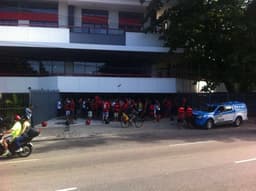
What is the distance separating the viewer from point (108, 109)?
2978 centimetres

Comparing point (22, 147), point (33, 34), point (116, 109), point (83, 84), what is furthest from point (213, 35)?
point (22, 147)

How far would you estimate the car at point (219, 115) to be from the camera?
1110 inches

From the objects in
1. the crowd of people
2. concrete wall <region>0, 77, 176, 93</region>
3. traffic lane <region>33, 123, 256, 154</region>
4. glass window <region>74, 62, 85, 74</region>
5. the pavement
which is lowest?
traffic lane <region>33, 123, 256, 154</region>

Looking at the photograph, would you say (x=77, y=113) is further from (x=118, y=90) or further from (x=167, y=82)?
(x=167, y=82)

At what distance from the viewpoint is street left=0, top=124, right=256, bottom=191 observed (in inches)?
427

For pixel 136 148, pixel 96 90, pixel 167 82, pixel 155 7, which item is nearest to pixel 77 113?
pixel 96 90

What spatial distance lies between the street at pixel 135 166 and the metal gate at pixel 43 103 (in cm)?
703

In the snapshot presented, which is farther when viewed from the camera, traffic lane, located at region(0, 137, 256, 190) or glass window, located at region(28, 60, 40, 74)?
glass window, located at region(28, 60, 40, 74)

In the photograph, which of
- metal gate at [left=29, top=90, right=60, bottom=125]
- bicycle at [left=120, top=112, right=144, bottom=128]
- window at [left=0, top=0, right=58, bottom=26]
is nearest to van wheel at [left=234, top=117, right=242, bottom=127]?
bicycle at [left=120, top=112, right=144, bottom=128]

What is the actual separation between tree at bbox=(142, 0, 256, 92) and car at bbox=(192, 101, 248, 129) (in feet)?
15.4

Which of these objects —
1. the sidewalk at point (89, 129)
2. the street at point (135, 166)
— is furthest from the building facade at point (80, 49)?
the street at point (135, 166)

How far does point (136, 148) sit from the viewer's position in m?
18.2

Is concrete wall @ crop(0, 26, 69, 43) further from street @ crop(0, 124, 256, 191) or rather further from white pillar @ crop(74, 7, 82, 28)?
street @ crop(0, 124, 256, 191)

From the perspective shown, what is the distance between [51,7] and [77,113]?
31.1ft
